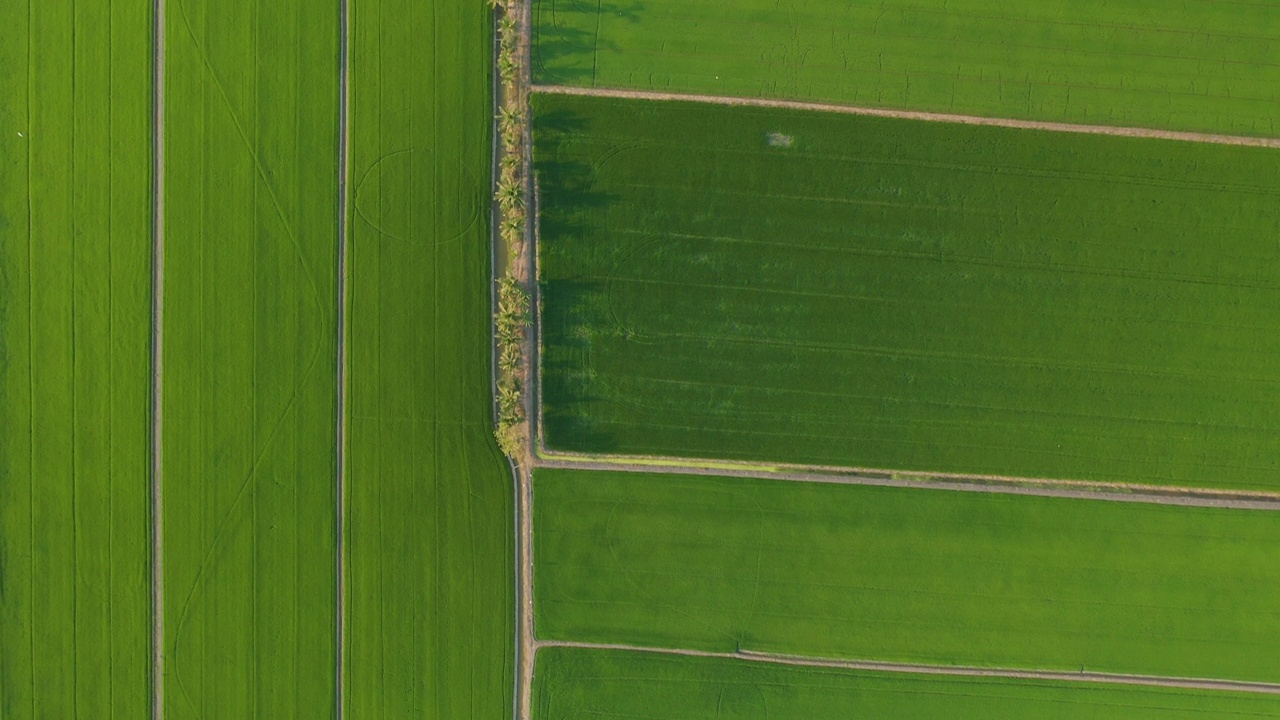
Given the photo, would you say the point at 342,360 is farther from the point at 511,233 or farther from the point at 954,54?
the point at 954,54

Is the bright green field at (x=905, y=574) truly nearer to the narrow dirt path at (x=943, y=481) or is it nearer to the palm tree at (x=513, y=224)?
the narrow dirt path at (x=943, y=481)

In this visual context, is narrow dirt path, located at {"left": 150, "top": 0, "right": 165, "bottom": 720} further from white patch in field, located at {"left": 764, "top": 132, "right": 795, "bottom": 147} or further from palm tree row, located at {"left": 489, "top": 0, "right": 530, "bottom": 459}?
white patch in field, located at {"left": 764, "top": 132, "right": 795, "bottom": 147}

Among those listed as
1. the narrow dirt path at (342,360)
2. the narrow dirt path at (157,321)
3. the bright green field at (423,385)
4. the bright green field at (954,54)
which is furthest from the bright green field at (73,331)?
the bright green field at (954,54)

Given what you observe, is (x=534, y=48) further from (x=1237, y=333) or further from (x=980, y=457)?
(x=1237, y=333)

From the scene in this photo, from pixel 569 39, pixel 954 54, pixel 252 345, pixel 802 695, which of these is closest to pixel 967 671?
pixel 802 695

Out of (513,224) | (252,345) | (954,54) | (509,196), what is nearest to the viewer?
(509,196)

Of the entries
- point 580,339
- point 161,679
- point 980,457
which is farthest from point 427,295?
point 980,457
